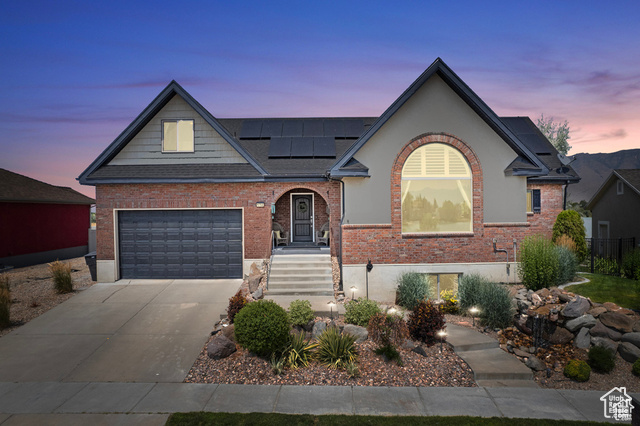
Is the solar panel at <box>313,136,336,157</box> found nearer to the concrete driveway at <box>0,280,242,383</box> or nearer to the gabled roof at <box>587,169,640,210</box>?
the concrete driveway at <box>0,280,242,383</box>

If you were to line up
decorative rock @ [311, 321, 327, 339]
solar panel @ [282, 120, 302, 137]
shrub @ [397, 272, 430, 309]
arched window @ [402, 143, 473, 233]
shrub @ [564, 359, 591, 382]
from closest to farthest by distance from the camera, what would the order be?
1. shrub @ [564, 359, 591, 382]
2. decorative rock @ [311, 321, 327, 339]
3. shrub @ [397, 272, 430, 309]
4. arched window @ [402, 143, 473, 233]
5. solar panel @ [282, 120, 302, 137]

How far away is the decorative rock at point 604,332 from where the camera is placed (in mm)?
8633

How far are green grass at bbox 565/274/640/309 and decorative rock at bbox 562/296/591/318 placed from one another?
1917 mm

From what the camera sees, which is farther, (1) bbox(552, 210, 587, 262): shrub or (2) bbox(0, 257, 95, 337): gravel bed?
(1) bbox(552, 210, 587, 262): shrub

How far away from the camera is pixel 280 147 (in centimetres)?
1722

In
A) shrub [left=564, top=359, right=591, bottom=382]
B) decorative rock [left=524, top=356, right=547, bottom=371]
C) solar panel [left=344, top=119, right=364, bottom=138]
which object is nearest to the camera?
shrub [left=564, top=359, right=591, bottom=382]

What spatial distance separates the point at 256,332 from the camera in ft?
26.3

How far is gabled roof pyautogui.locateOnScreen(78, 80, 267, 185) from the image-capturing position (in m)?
14.6

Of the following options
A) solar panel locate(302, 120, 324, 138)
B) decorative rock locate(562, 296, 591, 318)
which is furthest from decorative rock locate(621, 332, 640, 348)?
solar panel locate(302, 120, 324, 138)

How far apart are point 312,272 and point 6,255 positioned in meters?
16.4

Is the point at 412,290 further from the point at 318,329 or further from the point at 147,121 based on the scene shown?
the point at 147,121

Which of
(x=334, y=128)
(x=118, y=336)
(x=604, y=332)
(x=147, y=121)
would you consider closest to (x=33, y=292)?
(x=118, y=336)

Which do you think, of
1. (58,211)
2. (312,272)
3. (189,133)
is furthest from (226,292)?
(58,211)

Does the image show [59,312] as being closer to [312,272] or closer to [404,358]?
[312,272]
